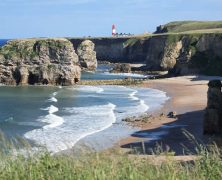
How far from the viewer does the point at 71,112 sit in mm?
41188

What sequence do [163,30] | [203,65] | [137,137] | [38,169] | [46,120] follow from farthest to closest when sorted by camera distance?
1. [163,30]
2. [203,65]
3. [46,120]
4. [137,137]
5. [38,169]

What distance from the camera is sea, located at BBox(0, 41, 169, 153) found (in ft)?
92.7

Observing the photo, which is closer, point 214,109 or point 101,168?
point 101,168

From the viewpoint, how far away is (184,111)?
38.6 m

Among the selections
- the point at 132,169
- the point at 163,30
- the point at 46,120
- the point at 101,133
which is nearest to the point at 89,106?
the point at 46,120

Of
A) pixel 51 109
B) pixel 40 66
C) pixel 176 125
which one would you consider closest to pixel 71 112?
pixel 51 109

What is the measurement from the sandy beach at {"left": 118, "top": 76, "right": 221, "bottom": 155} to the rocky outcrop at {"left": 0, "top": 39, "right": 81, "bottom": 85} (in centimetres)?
1411

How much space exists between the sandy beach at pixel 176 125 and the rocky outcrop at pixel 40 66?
14.1m

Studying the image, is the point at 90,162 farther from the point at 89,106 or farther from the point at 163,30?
the point at 163,30

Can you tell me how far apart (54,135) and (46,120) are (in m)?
7.26

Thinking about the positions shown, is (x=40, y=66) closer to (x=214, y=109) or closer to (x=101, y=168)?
(x=214, y=109)

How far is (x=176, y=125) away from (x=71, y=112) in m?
11.7

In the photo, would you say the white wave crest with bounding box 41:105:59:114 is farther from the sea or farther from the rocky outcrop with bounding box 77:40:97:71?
the rocky outcrop with bounding box 77:40:97:71

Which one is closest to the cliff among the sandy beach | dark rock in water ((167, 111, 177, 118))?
the sandy beach
